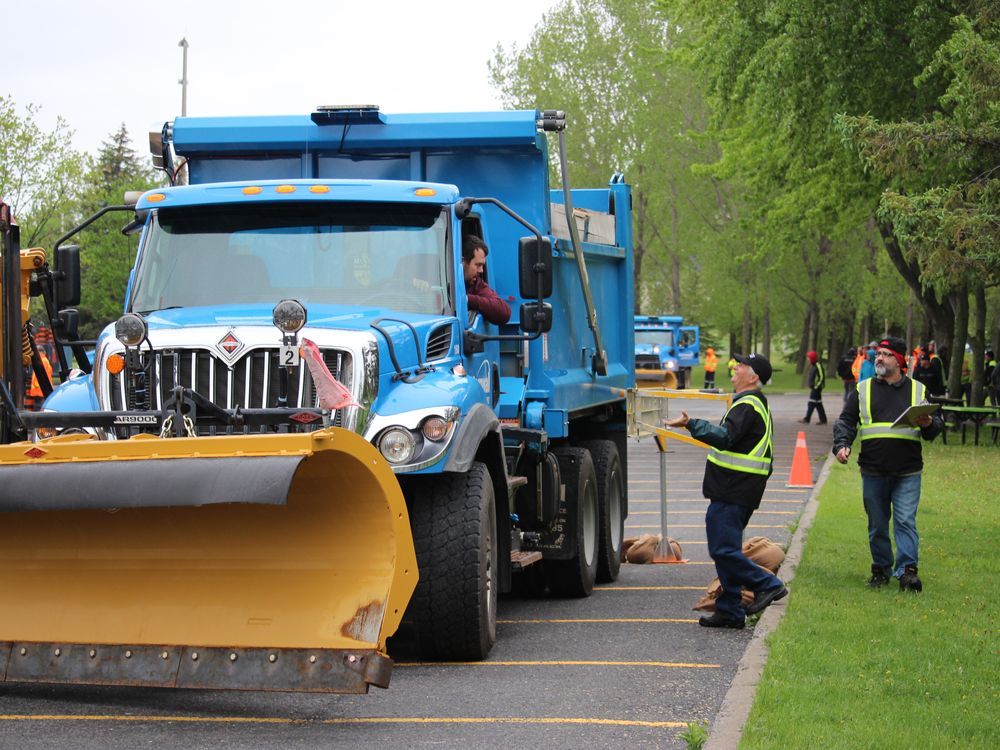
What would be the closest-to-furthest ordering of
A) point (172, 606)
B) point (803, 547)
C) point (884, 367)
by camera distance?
1. point (172, 606)
2. point (884, 367)
3. point (803, 547)

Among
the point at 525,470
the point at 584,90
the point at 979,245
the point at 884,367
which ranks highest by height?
the point at 584,90

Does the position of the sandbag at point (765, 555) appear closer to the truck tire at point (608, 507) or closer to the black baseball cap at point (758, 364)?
the truck tire at point (608, 507)

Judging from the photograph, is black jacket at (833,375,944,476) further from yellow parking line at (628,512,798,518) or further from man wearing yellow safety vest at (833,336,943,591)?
yellow parking line at (628,512,798,518)

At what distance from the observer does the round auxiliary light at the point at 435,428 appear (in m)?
7.86

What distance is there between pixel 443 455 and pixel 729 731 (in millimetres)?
2096

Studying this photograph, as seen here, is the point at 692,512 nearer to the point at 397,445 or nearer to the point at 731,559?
the point at 731,559

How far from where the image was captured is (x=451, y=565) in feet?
26.2

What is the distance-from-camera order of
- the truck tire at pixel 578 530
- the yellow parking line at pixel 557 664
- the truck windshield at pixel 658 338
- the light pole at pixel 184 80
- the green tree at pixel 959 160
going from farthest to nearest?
the truck windshield at pixel 658 338 < the light pole at pixel 184 80 < the green tree at pixel 959 160 < the truck tire at pixel 578 530 < the yellow parking line at pixel 557 664

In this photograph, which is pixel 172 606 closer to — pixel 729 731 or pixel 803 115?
pixel 729 731

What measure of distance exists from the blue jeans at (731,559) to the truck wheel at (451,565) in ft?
6.26

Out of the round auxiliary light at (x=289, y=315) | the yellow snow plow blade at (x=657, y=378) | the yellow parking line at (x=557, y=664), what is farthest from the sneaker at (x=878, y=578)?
the yellow snow plow blade at (x=657, y=378)

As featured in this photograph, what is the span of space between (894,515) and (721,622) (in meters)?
2.01

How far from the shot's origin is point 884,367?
10906 millimetres

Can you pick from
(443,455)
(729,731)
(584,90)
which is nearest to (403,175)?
(443,455)
